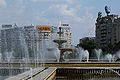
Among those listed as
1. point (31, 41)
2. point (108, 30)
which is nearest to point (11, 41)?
point (31, 41)

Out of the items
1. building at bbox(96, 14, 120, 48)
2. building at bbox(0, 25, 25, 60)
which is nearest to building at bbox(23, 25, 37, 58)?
building at bbox(0, 25, 25, 60)

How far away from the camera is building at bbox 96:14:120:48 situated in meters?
97.5

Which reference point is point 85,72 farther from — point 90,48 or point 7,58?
point 90,48

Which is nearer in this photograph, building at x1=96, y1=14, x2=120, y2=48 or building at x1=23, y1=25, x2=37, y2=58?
building at x1=23, y1=25, x2=37, y2=58

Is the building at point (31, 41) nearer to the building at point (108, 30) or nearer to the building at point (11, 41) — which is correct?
the building at point (11, 41)

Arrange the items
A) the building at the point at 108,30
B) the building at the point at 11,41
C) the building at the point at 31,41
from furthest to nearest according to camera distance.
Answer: the building at the point at 108,30
the building at the point at 31,41
the building at the point at 11,41

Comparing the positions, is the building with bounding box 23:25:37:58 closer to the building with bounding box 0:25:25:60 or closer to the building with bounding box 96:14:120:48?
the building with bounding box 0:25:25:60

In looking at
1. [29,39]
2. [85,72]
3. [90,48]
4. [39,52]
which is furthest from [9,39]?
[90,48]

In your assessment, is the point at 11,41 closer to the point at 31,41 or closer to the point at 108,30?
the point at 31,41

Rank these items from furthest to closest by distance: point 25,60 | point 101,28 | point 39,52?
point 101,28
point 39,52
point 25,60

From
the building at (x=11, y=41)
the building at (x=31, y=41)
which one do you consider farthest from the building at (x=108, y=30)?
the building at (x=11, y=41)

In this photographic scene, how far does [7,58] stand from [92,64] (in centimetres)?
1073

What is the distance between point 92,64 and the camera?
3831 cm

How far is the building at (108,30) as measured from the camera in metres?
97.5
